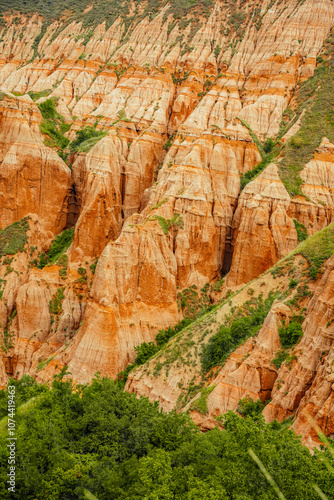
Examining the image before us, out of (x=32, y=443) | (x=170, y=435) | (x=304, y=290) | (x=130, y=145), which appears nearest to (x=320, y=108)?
(x=130, y=145)

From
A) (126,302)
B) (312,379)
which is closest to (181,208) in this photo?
(126,302)

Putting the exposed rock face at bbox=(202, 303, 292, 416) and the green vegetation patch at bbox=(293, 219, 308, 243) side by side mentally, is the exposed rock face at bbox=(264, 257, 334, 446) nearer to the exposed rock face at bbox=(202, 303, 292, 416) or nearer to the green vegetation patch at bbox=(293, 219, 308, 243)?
the exposed rock face at bbox=(202, 303, 292, 416)

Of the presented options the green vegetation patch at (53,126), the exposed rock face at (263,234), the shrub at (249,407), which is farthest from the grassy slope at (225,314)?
the green vegetation patch at (53,126)

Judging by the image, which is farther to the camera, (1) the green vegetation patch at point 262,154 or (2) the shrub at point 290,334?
(1) the green vegetation patch at point 262,154

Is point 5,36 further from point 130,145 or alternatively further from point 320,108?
point 320,108

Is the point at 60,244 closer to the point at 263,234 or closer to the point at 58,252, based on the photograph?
the point at 58,252

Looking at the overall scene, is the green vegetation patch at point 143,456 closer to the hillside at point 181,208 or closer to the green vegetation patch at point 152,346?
the hillside at point 181,208
